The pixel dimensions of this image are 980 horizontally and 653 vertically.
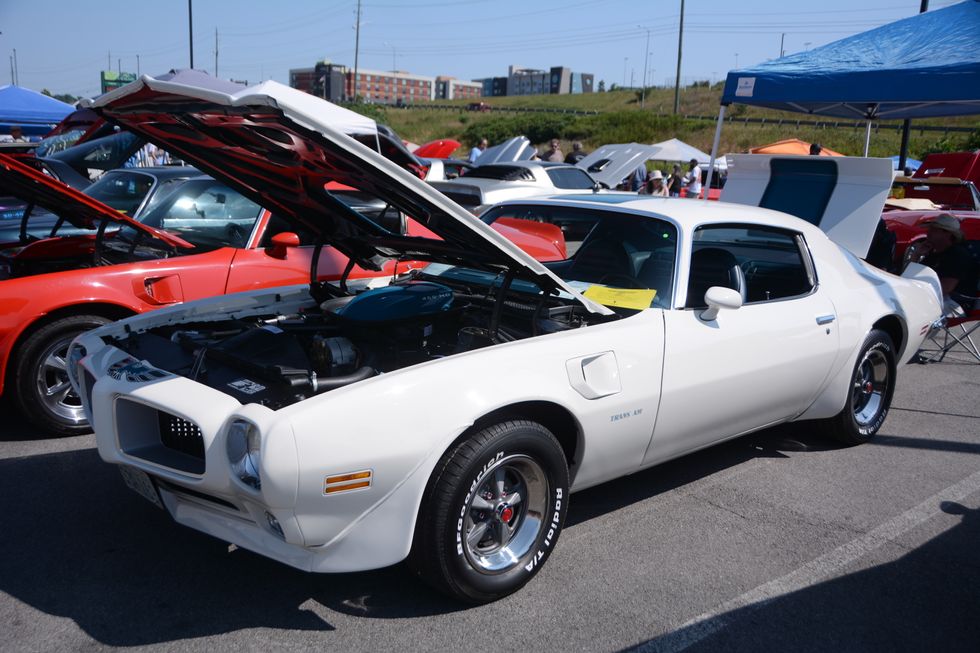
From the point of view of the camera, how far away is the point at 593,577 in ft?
10.4

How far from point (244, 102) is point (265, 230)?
3.07 metres

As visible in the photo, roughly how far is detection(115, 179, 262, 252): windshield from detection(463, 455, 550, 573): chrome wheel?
10.2 feet

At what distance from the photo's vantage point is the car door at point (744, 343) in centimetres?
357

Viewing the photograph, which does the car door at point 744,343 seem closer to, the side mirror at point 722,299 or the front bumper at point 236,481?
the side mirror at point 722,299

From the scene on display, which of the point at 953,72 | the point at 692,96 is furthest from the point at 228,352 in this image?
the point at 692,96

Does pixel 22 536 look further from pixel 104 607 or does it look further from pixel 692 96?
pixel 692 96

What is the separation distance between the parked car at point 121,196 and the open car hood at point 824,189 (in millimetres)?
5491

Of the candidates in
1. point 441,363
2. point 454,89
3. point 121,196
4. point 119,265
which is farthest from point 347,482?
point 454,89

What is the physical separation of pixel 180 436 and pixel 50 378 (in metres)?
2.16

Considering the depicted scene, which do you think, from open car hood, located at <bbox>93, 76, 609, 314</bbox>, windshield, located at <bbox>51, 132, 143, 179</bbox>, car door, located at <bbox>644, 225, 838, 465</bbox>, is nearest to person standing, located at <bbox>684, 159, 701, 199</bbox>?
windshield, located at <bbox>51, 132, 143, 179</bbox>

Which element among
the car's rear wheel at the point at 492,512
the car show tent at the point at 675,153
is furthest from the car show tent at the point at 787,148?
the car's rear wheel at the point at 492,512

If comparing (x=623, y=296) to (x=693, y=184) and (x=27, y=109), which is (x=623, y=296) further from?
(x=27, y=109)

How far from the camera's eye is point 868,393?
5.02 m

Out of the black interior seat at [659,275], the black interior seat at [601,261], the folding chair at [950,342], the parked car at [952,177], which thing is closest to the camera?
the black interior seat at [659,275]
